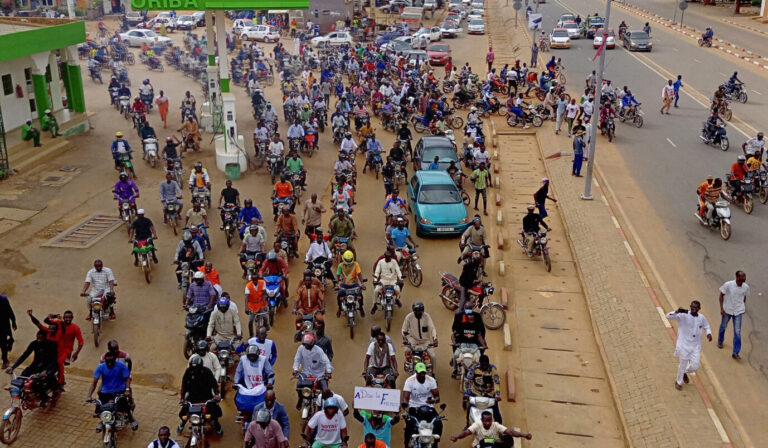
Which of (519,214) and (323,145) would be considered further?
(323,145)

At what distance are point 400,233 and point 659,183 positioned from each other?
1097 cm

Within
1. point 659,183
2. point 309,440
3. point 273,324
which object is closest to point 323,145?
point 659,183

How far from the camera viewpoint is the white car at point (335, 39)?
179ft

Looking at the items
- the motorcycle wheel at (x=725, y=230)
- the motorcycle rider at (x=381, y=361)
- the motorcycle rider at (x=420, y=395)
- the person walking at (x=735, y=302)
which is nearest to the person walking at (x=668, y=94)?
the motorcycle wheel at (x=725, y=230)

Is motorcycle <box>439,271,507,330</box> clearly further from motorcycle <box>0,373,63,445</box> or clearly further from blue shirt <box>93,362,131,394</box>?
motorcycle <box>0,373,63,445</box>

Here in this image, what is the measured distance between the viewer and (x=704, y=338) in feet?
46.8

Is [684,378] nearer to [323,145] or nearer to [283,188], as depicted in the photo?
[283,188]

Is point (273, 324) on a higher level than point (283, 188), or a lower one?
lower

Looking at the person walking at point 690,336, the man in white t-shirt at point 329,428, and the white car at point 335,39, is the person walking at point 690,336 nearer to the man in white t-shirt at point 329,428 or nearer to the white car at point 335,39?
the man in white t-shirt at point 329,428

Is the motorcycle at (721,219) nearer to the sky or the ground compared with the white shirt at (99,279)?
nearer to the ground

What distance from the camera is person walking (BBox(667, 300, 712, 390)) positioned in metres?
12.0

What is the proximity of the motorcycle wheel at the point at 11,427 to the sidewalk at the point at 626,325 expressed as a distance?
9070 millimetres

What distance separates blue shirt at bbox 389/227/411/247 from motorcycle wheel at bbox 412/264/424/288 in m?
0.56

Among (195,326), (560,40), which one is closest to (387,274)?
(195,326)
